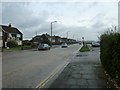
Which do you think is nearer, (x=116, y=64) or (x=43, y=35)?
(x=116, y=64)

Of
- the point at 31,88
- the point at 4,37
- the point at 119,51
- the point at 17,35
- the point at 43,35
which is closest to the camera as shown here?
the point at 119,51

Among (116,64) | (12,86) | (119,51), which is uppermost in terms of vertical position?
(119,51)

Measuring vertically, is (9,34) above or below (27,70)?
above

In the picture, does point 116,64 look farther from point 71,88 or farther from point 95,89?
point 71,88

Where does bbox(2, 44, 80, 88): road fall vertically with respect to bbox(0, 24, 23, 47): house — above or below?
below

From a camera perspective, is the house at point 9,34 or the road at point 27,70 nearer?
the road at point 27,70

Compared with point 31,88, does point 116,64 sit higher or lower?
higher

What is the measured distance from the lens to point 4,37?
55.6 m

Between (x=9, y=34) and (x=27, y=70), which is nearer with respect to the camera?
(x=27, y=70)

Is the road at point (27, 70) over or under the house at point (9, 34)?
under

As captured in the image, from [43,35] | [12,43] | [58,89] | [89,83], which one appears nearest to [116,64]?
[89,83]

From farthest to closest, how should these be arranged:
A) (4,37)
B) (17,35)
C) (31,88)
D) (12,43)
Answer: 1. (17,35)
2. (4,37)
3. (12,43)
4. (31,88)

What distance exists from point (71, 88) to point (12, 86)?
222 cm

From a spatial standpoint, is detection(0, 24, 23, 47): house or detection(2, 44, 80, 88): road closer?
detection(2, 44, 80, 88): road
